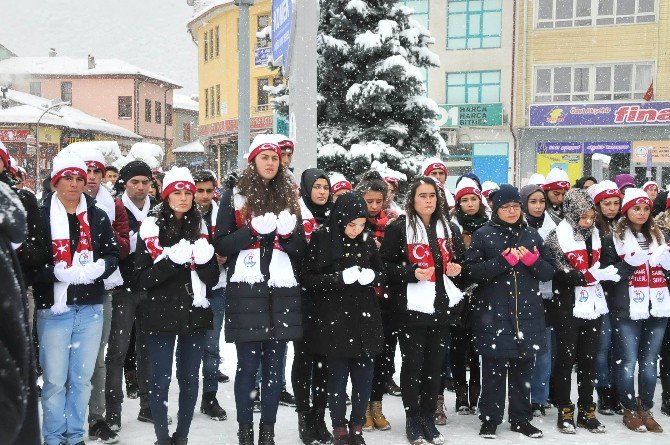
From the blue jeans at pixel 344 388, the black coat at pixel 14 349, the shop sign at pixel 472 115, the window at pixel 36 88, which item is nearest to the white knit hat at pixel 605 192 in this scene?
the blue jeans at pixel 344 388

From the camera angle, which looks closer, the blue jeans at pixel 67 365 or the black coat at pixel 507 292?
the blue jeans at pixel 67 365

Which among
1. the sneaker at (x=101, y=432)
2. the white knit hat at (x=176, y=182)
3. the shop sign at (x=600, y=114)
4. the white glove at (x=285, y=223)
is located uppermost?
the shop sign at (x=600, y=114)

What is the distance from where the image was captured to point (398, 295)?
18.1ft

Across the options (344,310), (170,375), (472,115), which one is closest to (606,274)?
(344,310)

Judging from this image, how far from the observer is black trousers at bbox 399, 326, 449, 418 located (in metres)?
5.43

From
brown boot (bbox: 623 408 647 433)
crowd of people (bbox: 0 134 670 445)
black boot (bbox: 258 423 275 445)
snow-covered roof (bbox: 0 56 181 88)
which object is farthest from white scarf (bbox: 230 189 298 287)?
snow-covered roof (bbox: 0 56 181 88)

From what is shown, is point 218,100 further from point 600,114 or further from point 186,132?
point 186,132

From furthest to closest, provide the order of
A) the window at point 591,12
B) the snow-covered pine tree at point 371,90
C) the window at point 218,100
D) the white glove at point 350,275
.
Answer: the window at point 218,100, the window at point 591,12, the snow-covered pine tree at point 371,90, the white glove at point 350,275

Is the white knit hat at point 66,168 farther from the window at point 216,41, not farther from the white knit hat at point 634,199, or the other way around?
the window at point 216,41

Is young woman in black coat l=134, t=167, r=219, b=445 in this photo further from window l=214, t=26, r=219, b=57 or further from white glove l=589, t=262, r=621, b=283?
window l=214, t=26, r=219, b=57

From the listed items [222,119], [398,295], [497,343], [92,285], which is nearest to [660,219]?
[497,343]

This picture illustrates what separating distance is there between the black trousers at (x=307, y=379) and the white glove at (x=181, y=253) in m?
1.20

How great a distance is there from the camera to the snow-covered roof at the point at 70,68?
63.9 metres

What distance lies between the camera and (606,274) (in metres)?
5.81
